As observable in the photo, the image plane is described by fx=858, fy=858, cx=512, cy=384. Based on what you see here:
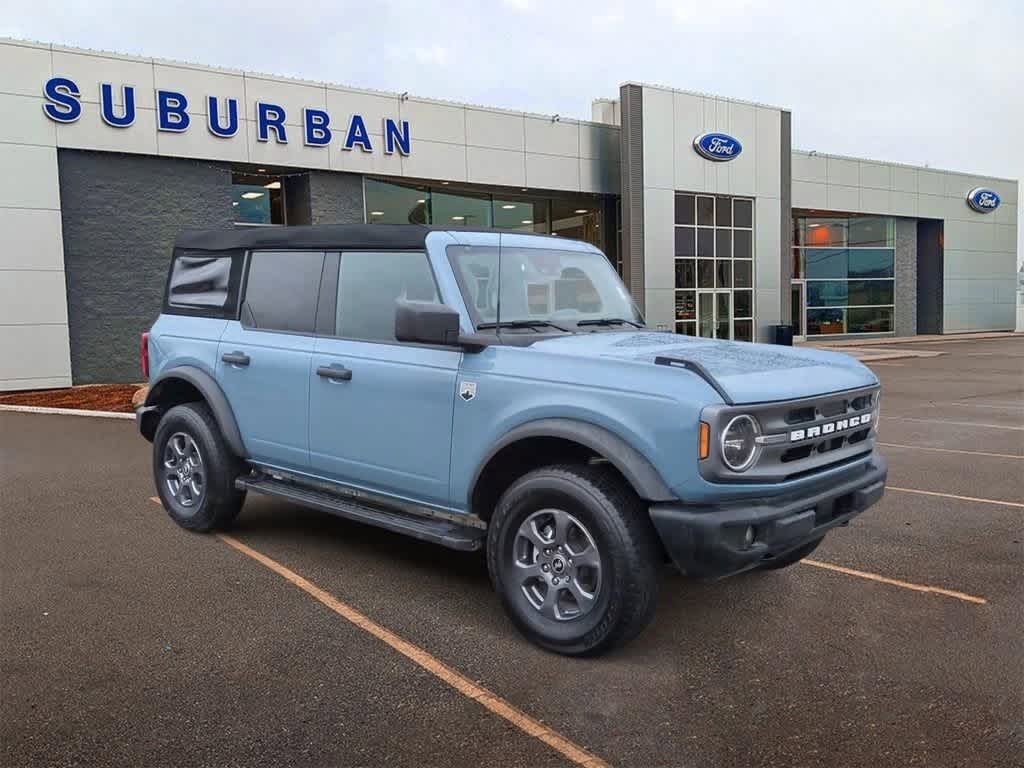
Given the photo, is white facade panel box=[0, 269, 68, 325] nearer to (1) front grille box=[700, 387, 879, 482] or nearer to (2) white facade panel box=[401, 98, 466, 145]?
(2) white facade panel box=[401, 98, 466, 145]

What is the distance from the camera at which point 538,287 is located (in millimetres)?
4926

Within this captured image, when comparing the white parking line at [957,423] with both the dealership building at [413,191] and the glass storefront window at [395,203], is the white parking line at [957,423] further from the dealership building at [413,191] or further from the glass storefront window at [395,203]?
the glass storefront window at [395,203]

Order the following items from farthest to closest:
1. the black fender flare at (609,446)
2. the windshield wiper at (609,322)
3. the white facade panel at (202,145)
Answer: the white facade panel at (202,145), the windshield wiper at (609,322), the black fender flare at (609,446)

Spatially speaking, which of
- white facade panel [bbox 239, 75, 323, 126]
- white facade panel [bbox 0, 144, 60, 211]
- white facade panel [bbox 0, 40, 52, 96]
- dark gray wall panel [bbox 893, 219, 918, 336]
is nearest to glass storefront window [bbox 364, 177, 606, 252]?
white facade panel [bbox 239, 75, 323, 126]

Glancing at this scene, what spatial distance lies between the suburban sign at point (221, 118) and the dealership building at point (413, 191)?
0.04m

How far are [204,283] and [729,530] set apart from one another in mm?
4312

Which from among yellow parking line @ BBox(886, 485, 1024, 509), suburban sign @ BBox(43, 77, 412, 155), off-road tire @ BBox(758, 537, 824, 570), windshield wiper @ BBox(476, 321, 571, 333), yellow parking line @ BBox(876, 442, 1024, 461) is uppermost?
suburban sign @ BBox(43, 77, 412, 155)

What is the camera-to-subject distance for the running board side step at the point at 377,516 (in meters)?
4.38

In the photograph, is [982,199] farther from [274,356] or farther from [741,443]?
[741,443]

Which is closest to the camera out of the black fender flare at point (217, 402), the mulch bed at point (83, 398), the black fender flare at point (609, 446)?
the black fender flare at point (609, 446)

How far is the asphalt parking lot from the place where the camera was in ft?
10.3

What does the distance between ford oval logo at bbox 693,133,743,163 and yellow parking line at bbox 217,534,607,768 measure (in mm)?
24018

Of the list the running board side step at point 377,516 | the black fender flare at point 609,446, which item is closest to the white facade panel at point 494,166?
the running board side step at point 377,516

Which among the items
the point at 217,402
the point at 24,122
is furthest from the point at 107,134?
the point at 217,402
